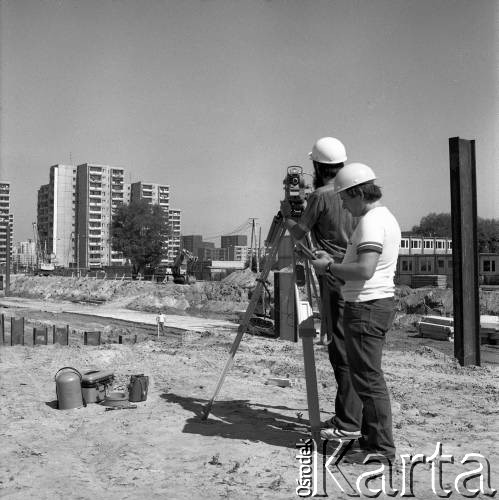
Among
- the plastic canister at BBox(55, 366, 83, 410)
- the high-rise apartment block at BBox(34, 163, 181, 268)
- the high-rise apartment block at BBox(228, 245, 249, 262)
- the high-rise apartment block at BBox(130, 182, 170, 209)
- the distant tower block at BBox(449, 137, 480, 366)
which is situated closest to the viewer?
the plastic canister at BBox(55, 366, 83, 410)

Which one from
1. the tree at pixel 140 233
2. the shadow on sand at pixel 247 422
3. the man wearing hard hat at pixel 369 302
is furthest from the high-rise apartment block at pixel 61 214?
the man wearing hard hat at pixel 369 302

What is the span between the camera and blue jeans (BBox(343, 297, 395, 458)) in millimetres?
3252

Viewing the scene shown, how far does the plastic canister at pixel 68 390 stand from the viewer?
481 cm

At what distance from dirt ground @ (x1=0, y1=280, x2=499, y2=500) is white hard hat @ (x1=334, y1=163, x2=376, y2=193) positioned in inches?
62.3

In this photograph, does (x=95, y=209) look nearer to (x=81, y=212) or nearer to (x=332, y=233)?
(x=81, y=212)

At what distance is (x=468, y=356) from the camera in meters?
7.67

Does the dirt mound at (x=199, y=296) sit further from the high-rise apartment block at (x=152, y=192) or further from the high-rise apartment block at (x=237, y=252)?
the high-rise apartment block at (x=237, y=252)

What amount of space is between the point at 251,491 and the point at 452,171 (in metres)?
6.14

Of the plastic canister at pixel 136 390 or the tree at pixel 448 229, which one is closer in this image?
the plastic canister at pixel 136 390

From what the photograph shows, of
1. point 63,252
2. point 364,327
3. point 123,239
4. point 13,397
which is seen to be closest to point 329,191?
point 364,327

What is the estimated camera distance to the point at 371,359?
3252mm

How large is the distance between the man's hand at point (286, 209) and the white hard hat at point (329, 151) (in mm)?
358

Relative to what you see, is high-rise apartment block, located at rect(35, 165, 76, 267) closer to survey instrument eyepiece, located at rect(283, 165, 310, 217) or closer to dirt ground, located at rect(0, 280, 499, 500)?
dirt ground, located at rect(0, 280, 499, 500)

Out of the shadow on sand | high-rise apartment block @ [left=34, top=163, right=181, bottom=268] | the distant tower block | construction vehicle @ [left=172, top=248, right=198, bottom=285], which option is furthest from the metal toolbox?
high-rise apartment block @ [left=34, top=163, right=181, bottom=268]
